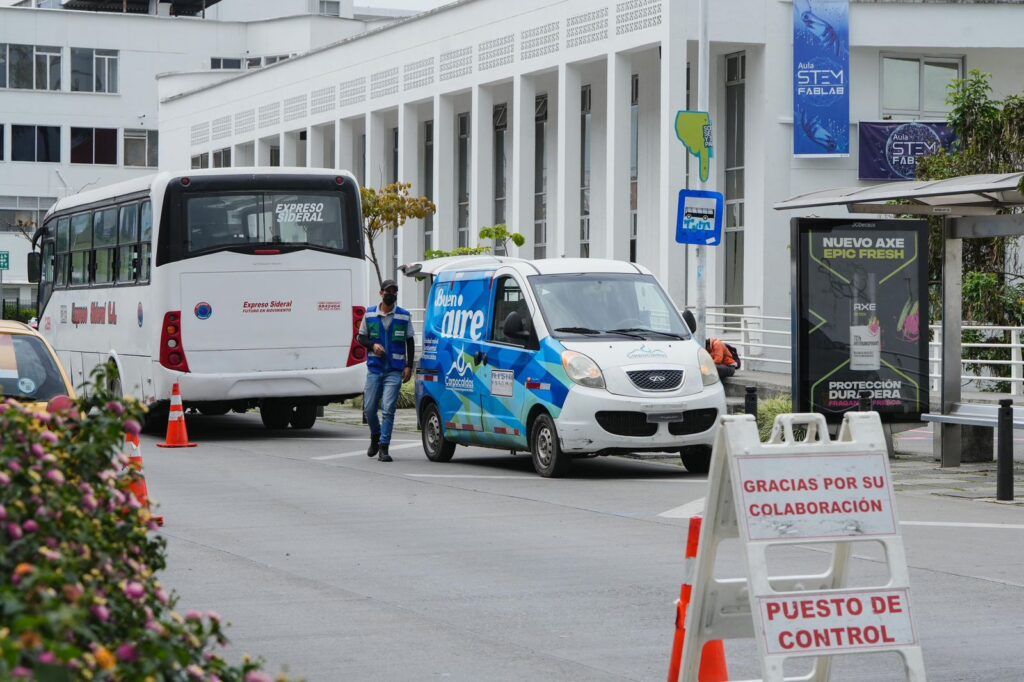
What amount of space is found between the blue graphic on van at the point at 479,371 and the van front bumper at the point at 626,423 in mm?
215

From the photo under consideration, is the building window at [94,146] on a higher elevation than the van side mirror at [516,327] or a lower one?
higher

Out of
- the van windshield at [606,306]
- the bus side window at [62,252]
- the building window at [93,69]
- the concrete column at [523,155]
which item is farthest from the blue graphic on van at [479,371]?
the building window at [93,69]

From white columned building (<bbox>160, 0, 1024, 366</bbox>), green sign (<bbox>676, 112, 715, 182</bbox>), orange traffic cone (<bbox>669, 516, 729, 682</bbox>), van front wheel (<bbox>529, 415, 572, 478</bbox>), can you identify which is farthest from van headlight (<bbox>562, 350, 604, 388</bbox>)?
white columned building (<bbox>160, 0, 1024, 366</bbox>)

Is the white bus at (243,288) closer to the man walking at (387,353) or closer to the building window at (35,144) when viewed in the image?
the man walking at (387,353)

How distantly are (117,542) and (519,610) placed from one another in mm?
5257

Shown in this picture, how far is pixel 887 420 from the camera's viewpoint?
18516mm

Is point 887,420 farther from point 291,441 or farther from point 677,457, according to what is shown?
point 291,441

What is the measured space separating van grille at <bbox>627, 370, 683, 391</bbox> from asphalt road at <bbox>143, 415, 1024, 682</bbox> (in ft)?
3.07

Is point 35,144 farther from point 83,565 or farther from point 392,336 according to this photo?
point 83,565

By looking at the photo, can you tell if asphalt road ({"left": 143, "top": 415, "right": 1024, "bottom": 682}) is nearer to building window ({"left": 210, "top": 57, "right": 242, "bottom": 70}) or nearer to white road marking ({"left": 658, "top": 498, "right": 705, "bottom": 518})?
white road marking ({"left": 658, "top": 498, "right": 705, "bottom": 518})

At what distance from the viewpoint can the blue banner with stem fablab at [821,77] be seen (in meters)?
39.2

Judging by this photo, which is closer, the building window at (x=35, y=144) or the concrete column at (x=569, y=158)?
the concrete column at (x=569, y=158)

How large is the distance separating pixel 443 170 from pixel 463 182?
4.83 metres

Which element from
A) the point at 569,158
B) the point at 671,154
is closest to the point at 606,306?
the point at 671,154
